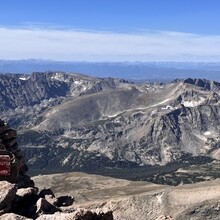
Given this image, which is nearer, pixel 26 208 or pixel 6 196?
pixel 6 196

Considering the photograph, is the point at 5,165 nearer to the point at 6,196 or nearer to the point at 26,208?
the point at 26,208

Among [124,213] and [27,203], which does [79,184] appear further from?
[27,203]

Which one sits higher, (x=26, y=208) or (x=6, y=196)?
(x=6, y=196)

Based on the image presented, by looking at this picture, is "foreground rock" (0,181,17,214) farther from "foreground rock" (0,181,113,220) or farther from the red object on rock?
the red object on rock

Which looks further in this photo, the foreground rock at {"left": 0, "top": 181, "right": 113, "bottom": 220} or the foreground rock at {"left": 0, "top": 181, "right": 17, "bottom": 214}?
the foreground rock at {"left": 0, "top": 181, "right": 17, "bottom": 214}

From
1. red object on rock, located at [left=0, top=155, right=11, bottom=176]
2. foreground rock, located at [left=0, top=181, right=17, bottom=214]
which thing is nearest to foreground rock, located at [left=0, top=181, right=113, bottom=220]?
foreground rock, located at [left=0, top=181, right=17, bottom=214]

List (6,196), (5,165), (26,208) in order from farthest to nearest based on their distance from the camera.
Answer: (5,165) → (26,208) → (6,196)

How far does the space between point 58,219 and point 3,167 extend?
1640 cm

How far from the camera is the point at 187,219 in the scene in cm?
7300

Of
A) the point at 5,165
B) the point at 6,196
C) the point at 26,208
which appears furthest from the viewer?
the point at 5,165

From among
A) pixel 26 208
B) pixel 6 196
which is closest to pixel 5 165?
pixel 26 208

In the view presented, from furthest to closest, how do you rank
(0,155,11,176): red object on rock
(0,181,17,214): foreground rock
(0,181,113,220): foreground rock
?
(0,155,11,176): red object on rock
(0,181,17,214): foreground rock
(0,181,113,220): foreground rock

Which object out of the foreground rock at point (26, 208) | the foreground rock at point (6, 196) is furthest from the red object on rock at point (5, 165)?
the foreground rock at point (6, 196)

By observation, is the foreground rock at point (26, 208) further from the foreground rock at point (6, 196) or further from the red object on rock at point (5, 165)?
the red object on rock at point (5, 165)
